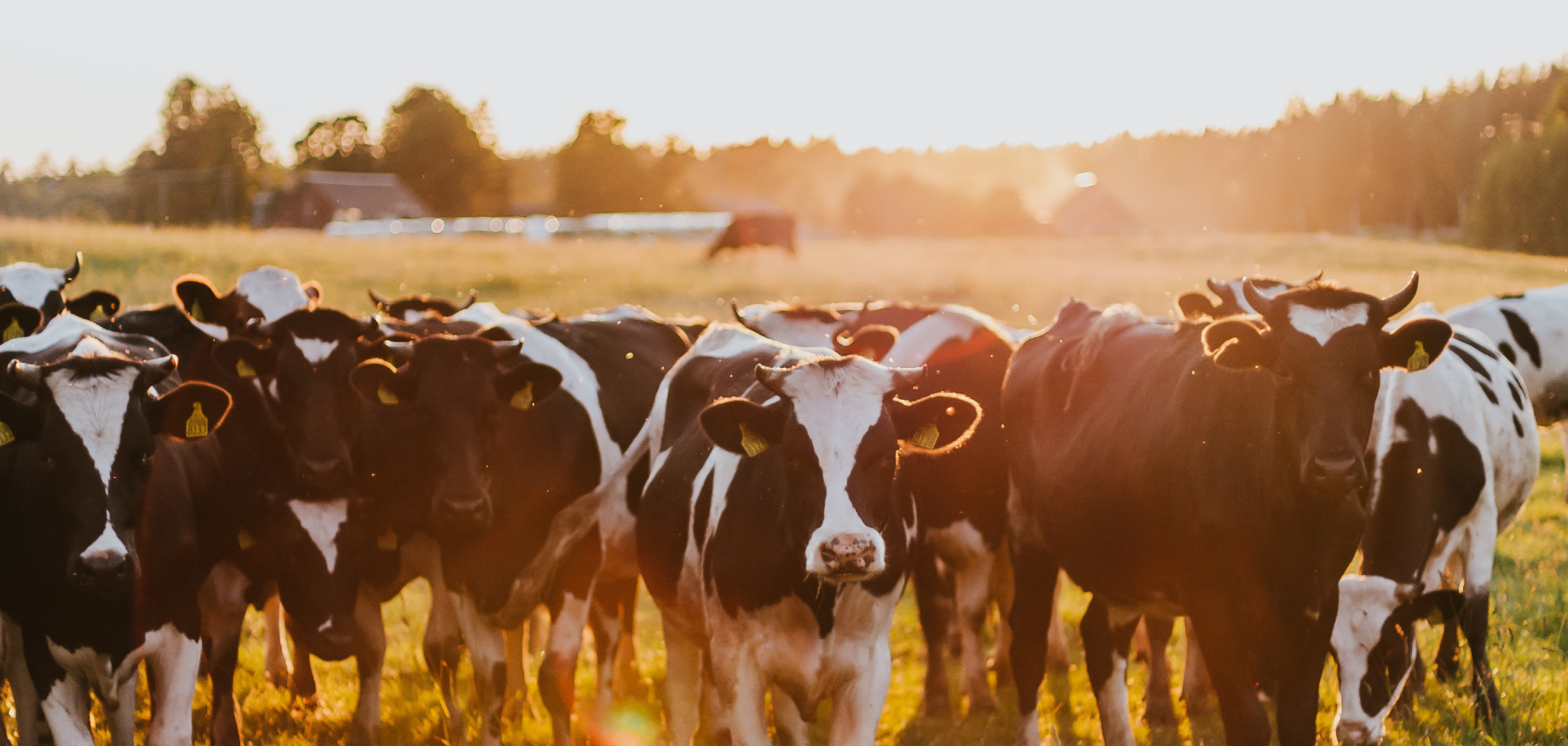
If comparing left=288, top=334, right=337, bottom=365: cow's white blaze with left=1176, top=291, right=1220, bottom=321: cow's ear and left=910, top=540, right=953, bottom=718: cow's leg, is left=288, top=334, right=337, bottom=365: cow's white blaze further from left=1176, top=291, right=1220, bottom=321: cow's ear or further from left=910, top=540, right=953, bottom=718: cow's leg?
left=1176, top=291, right=1220, bottom=321: cow's ear

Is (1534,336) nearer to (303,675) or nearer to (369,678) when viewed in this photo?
(369,678)

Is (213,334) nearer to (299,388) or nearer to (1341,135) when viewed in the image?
(299,388)

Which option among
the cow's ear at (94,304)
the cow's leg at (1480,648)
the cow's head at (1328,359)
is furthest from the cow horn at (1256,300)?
the cow's ear at (94,304)

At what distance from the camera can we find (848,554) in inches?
172

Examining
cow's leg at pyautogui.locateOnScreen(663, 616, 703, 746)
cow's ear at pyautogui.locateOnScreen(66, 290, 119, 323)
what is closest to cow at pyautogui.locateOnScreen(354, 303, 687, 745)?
cow's leg at pyautogui.locateOnScreen(663, 616, 703, 746)

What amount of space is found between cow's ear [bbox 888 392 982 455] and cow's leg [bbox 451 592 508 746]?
259 cm

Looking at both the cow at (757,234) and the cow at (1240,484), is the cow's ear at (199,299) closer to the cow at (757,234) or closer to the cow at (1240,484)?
the cow at (1240,484)

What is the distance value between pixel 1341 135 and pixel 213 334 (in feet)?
293

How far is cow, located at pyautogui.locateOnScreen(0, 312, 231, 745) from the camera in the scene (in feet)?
16.2

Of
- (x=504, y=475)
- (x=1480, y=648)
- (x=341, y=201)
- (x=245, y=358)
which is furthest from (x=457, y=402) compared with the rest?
(x=341, y=201)

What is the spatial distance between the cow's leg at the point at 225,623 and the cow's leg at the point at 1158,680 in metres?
4.66

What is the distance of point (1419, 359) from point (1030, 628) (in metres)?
2.41

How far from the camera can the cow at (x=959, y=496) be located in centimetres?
730

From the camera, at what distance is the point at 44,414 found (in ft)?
16.6
